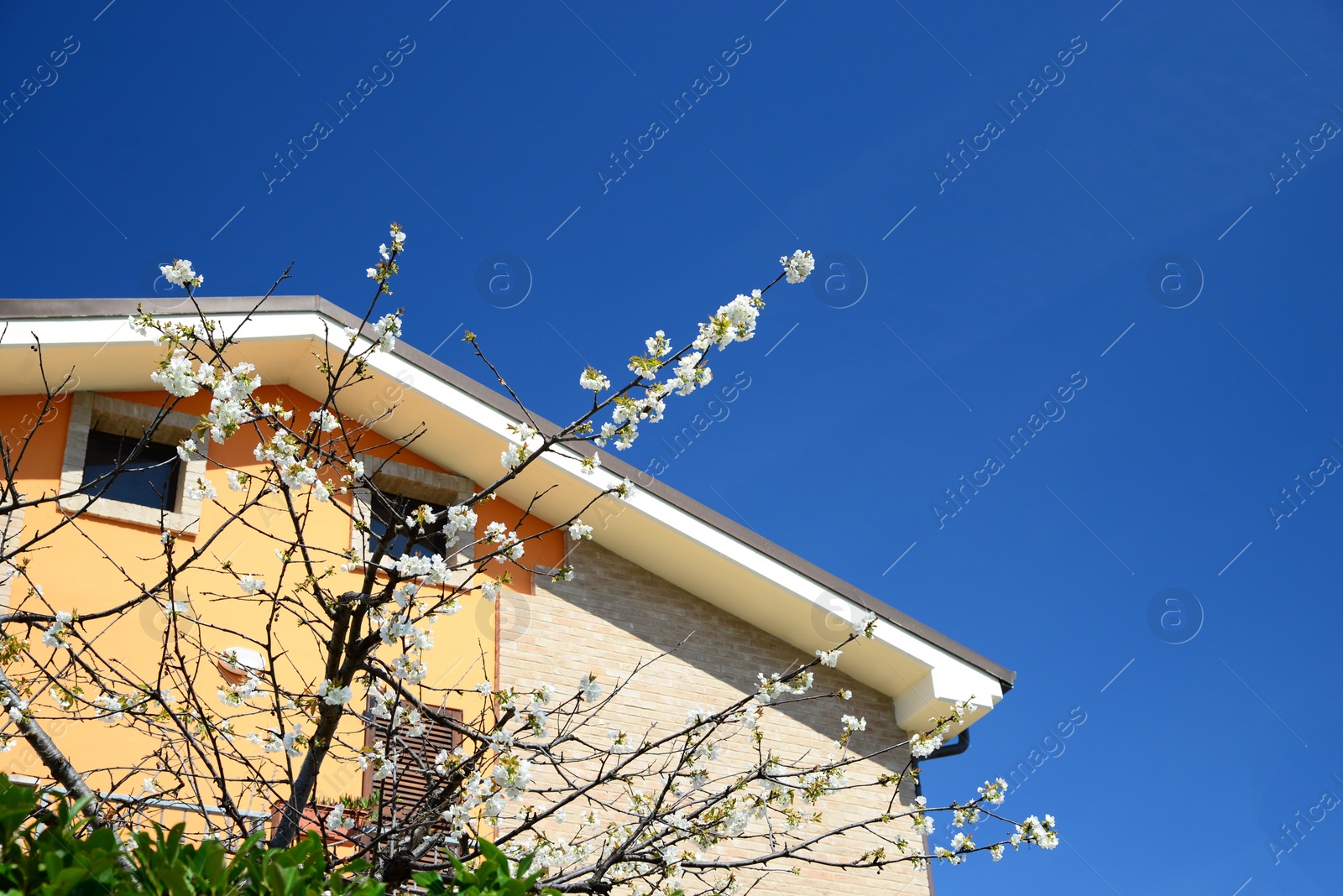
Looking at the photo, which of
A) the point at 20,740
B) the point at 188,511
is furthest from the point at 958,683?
the point at 20,740

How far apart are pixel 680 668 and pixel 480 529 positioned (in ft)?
7.83

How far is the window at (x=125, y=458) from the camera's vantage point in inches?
355

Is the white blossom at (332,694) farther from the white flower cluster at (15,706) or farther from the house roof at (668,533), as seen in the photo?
the house roof at (668,533)

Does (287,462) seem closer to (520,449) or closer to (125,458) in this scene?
(520,449)

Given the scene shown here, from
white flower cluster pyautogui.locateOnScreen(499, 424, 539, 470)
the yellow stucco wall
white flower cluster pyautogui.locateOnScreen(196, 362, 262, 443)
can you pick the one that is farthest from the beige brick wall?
white flower cluster pyautogui.locateOnScreen(196, 362, 262, 443)

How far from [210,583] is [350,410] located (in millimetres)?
2510

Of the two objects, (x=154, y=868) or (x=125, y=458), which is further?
(x=125, y=458)

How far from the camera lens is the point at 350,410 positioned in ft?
36.1

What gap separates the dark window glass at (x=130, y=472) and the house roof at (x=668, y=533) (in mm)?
1220

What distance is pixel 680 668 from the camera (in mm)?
10828

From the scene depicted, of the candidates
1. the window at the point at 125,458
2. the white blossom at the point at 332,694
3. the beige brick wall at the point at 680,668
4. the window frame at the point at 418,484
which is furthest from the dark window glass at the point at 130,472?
the white blossom at the point at 332,694

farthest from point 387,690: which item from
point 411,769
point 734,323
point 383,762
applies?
point 734,323

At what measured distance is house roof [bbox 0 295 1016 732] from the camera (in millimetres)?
10320

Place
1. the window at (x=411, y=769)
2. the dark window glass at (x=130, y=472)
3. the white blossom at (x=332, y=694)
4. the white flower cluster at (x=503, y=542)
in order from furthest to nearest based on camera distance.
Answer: the dark window glass at (x=130, y=472) < the window at (x=411, y=769) < the white flower cluster at (x=503, y=542) < the white blossom at (x=332, y=694)
